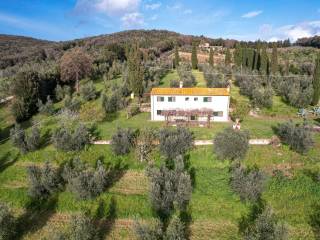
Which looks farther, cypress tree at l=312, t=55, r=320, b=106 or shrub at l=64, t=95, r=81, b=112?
cypress tree at l=312, t=55, r=320, b=106

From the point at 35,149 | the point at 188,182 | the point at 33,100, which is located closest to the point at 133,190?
the point at 188,182

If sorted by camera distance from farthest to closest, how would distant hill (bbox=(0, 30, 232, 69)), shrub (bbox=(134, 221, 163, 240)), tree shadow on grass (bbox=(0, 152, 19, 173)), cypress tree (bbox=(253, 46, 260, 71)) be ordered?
distant hill (bbox=(0, 30, 232, 69)) < cypress tree (bbox=(253, 46, 260, 71)) < tree shadow on grass (bbox=(0, 152, 19, 173)) < shrub (bbox=(134, 221, 163, 240))

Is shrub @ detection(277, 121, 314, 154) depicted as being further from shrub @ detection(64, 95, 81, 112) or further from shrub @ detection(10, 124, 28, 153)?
shrub @ detection(64, 95, 81, 112)

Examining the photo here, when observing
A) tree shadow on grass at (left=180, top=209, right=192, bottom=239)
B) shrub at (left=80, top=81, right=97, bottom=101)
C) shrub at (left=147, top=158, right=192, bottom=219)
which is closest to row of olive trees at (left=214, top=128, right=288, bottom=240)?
tree shadow on grass at (left=180, top=209, right=192, bottom=239)

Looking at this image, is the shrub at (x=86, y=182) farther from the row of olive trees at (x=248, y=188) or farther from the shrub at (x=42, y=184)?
the row of olive trees at (x=248, y=188)

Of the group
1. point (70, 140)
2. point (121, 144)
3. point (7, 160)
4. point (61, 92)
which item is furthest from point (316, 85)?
point (7, 160)

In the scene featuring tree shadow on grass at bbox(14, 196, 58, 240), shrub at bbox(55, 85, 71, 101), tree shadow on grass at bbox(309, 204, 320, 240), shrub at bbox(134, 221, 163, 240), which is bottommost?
tree shadow on grass at bbox(14, 196, 58, 240)

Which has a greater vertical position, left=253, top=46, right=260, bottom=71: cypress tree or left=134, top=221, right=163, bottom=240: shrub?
left=253, top=46, right=260, bottom=71: cypress tree
